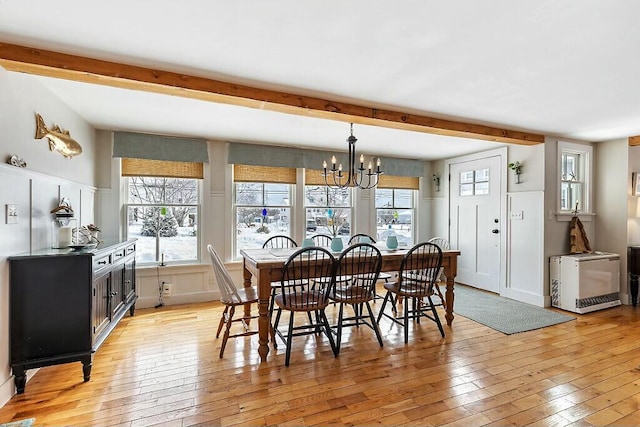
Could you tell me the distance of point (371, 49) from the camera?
2.00m

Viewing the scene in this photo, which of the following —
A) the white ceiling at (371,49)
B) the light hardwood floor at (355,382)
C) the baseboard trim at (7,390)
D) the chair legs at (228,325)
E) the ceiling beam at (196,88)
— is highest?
the white ceiling at (371,49)

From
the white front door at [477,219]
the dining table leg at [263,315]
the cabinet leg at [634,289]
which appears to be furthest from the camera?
the white front door at [477,219]

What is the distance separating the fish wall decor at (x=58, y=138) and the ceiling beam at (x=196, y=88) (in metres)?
0.53

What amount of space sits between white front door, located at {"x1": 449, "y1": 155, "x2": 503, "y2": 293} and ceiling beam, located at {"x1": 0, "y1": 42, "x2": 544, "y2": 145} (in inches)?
69.2

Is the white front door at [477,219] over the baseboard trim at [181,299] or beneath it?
over

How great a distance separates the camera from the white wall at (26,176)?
6.73 ft

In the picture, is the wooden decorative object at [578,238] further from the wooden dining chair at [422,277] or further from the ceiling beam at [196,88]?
the wooden dining chair at [422,277]

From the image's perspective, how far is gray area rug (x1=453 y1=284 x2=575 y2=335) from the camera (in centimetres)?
344

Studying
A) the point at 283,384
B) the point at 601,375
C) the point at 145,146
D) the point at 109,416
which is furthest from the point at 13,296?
the point at 601,375

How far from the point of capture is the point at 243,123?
3.62 meters

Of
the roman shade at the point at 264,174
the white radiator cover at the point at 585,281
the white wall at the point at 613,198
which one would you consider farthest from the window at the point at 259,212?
the white wall at the point at 613,198

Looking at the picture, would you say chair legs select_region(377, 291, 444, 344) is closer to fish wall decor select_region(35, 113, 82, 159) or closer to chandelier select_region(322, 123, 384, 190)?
chandelier select_region(322, 123, 384, 190)

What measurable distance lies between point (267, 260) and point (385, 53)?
6.03 feet

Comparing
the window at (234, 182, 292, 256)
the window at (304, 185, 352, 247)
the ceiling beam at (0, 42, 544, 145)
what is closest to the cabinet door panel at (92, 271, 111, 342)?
the ceiling beam at (0, 42, 544, 145)
